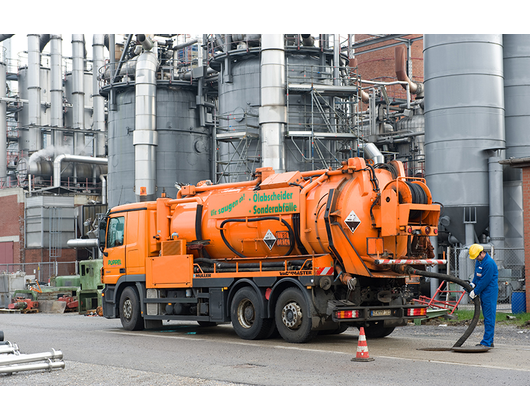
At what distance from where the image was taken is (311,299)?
1284cm

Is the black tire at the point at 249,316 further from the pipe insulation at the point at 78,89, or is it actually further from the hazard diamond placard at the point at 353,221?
the pipe insulation at the point at 78,89

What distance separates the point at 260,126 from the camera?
103 feet

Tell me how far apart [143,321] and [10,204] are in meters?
35.8

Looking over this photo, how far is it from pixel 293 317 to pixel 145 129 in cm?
2601

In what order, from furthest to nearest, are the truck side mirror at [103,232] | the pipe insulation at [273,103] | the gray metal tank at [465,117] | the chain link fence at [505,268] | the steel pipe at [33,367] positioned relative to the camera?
the pipe insulation at [273,103] < the gray metal tank at [465,117] < the chain link fence at [505,268] < the truck side mirror at [103,232] < the steel pipe at [33,367]

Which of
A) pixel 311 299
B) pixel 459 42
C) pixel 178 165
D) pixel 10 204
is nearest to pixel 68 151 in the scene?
pixel 10 204

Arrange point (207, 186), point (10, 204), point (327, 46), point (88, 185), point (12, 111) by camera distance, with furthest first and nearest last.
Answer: point (12, 111) → point (88, 185) → point (10, 204) → point (327, 46) → point (207, 186)

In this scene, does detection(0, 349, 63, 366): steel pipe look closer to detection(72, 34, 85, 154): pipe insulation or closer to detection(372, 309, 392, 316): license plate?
detection(372, 309, 392, 316): license plate

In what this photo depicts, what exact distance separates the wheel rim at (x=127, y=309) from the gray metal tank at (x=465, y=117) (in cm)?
1264

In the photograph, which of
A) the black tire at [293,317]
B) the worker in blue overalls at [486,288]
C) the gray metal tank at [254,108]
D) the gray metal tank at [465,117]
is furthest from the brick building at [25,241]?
the worker in blue overalls at [486,288]

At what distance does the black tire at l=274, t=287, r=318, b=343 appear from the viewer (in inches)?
509

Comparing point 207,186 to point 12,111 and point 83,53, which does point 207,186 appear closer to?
point 83,53

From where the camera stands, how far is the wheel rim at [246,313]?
47.1 feet

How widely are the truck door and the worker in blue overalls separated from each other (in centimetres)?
956
